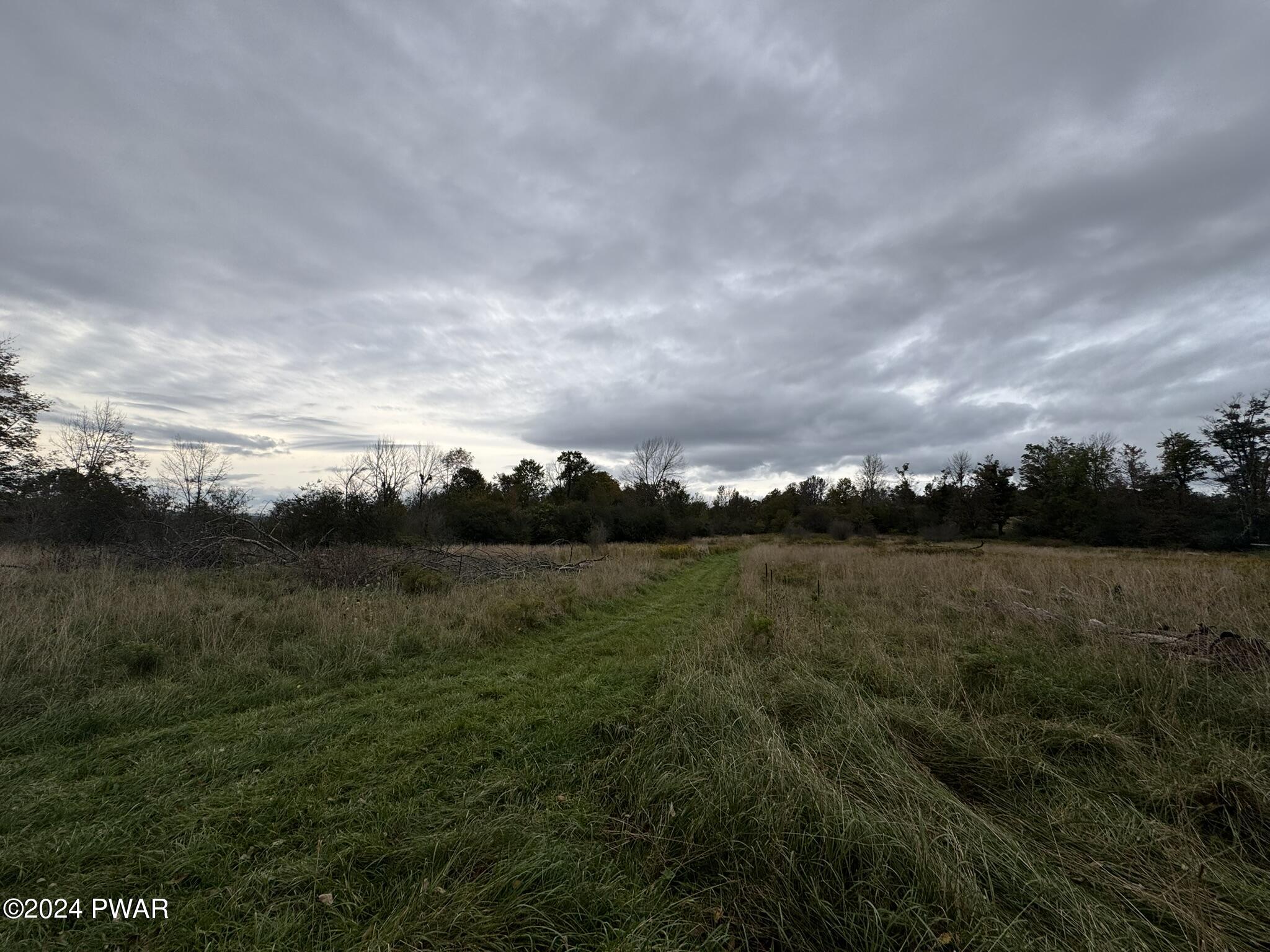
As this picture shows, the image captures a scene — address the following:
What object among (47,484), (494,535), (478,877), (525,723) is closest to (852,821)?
(478,877)

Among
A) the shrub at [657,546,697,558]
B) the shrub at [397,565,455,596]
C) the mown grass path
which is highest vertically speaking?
the shrub at [397,565,455,596]

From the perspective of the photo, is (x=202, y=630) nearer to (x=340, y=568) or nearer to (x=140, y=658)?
(x=140, y=658)

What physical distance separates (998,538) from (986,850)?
199ft

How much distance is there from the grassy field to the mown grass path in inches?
0.8

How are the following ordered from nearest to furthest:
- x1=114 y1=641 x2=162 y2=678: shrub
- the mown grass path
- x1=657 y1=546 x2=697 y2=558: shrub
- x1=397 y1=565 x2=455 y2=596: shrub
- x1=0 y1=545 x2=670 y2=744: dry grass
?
the mown grass path
x1=0 y1=545 x2=670 y2=744: dry grass
x1=114 y1=641 x2=162 y2=678: shrub
x1=397 y1=565 x2=455 y2=596: shrub
x1=657 y1=546 x2=697 y2=558: shrub

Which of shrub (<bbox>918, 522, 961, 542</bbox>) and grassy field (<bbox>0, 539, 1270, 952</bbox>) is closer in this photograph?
grassy field (<bbox>0, 539, 1270, 952</bbox>)

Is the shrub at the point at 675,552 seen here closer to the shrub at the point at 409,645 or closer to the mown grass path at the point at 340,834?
the shrub at the point at 409,645

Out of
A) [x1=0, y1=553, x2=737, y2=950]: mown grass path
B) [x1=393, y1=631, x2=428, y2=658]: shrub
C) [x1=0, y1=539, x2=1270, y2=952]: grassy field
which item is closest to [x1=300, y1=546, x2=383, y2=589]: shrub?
[x1=0, y1=539, x2=1270, y2=952]: grassy field

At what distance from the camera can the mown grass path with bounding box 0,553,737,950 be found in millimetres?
2275

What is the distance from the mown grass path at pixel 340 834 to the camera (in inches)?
89.6

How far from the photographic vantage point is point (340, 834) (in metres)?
2.93

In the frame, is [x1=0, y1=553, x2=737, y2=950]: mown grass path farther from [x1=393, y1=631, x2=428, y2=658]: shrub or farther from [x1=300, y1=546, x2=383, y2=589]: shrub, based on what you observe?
[x1=300, y1=546, x2=383, y2=589]: shrub

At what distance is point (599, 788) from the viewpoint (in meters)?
3.68

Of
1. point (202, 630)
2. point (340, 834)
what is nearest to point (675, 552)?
point (202, 630)
